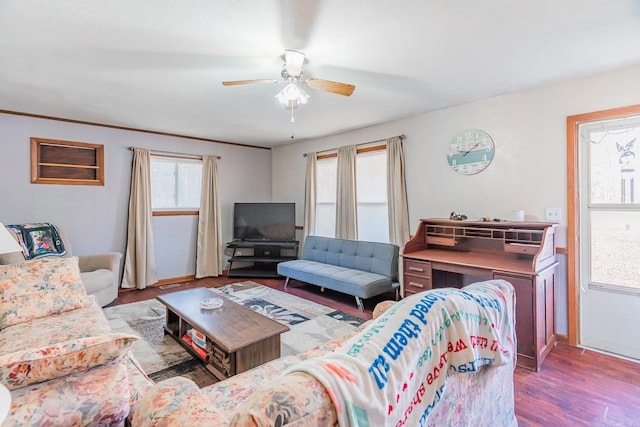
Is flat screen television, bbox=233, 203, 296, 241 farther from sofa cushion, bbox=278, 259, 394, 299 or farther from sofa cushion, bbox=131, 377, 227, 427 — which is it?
sofa cushion, bbox=131, 377, 227, 427

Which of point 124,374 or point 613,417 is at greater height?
point 124,374

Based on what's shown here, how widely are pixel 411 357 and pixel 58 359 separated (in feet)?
3.82

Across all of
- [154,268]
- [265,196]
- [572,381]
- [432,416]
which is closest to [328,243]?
[265,196]

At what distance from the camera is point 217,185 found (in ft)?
17.7

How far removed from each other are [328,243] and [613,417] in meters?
3.37

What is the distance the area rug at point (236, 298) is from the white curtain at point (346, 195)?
1226mm

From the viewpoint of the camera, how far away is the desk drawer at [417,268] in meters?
3.04

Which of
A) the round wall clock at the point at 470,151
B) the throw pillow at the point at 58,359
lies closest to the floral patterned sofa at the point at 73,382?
the throw pillow at the point at 58,359

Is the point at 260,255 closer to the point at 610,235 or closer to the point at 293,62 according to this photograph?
the point at 293,62

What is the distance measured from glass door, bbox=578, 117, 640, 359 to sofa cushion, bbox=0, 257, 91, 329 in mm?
4284

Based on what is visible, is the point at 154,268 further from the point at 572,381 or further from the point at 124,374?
the point at 572,381

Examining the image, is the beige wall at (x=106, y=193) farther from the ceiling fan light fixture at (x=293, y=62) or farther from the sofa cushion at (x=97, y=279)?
the ceiling fan light fixture at (x=293, y=62)

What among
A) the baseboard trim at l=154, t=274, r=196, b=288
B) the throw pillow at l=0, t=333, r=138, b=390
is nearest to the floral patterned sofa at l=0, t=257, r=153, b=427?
the throw pillow at l=0, t=333, r=138, b=390

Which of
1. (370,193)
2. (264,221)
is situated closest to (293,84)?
(370,193)
